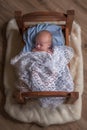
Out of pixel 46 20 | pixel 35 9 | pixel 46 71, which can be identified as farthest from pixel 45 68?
pixel 35 9

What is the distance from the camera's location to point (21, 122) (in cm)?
152

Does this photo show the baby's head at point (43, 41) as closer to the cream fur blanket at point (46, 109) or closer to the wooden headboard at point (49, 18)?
the wooden headboard at point (49, 18)

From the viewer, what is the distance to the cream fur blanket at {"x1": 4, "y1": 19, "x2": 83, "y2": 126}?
1458 millimetres

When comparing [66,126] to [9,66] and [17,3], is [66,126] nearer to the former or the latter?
[9,66]

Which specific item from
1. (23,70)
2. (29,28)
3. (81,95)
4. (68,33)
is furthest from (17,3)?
(81,95)

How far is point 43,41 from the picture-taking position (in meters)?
1.38

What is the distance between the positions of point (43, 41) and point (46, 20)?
112 millimetres

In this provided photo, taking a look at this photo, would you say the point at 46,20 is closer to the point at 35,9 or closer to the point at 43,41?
the point at 43,41

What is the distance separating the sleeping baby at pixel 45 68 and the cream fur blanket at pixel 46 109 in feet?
0.22

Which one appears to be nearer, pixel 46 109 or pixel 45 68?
pixel 45 68

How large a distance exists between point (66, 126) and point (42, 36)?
484 mm

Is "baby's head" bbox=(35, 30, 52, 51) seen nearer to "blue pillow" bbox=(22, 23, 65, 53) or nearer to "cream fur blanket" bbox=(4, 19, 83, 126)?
"blue pillow" bbox=(22, 23, 65, 53)

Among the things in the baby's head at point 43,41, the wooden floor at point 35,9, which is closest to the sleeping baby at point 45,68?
the baby's head at point 43,41

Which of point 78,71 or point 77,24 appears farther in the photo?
point 77,24
